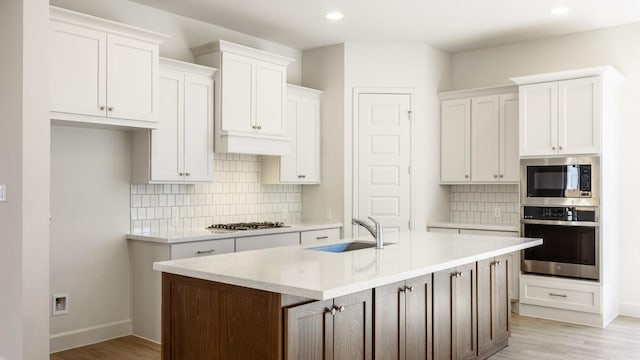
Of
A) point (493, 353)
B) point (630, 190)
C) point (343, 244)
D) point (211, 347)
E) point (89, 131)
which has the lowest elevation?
point (493, 353)

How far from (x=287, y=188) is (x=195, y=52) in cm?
187

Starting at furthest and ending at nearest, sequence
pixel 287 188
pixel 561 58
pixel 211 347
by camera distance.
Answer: pixel 287 188 < pixel 561 58 < pixel 211 347

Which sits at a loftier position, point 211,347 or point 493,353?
point 211,347

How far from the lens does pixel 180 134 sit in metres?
4.70

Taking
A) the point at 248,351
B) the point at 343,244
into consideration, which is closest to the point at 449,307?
the point at 343,244

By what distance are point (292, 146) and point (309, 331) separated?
359 cm

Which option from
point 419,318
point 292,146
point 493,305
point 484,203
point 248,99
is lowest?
point 493,305

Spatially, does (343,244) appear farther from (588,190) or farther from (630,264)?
(630,264)

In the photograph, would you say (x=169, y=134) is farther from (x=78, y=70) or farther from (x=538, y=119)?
(x=538, y=119)

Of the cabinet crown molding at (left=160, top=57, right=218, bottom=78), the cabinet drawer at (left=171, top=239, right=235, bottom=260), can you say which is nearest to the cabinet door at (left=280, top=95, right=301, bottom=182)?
the cabinet crown molding at (left=160, top=57, right=218, bottom=78)

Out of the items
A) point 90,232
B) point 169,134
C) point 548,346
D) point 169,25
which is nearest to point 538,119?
point 548,346

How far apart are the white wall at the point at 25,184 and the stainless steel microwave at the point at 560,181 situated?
4.25 m

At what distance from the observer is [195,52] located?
5141mm

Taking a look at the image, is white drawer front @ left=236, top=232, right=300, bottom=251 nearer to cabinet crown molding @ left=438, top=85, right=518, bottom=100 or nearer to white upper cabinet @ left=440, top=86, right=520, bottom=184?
white upper cabinet @ left=440, top=86, right=520, bottom=184
